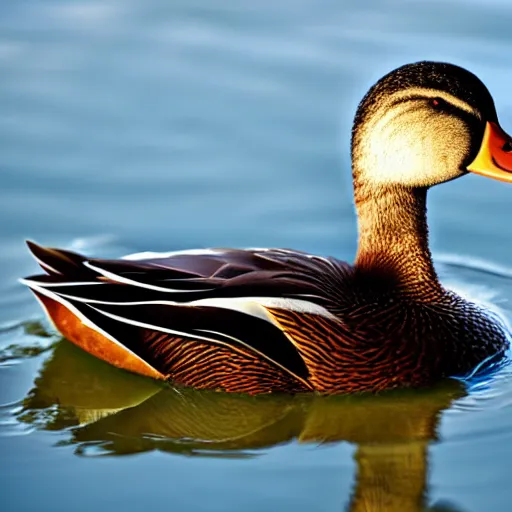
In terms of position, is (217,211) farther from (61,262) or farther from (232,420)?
(232,420)

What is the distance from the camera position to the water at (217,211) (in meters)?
6.16

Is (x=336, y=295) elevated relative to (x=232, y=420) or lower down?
elevated

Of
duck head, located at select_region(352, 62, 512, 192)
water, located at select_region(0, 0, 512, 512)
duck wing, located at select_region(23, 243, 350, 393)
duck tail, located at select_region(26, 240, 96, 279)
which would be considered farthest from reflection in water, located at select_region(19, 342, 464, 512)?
duck head, located at select_region(352, 62, 512, 192)

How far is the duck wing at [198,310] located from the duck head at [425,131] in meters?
0.67

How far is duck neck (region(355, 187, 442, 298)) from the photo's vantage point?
23.3ft

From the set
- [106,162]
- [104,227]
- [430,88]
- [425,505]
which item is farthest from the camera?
[106,162]

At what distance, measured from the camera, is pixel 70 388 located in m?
7.08

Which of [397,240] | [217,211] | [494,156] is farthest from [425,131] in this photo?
[217,211]

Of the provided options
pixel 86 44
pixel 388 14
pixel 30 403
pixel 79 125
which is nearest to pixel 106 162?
pixel 79 125

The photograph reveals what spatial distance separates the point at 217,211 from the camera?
348 inches

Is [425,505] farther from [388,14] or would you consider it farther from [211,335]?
[388,14]

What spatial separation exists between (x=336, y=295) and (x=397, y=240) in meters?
0.51

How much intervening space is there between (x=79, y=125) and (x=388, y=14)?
11.1 ft

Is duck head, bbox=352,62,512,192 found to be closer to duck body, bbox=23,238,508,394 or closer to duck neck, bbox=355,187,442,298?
duck neck, bbox=355,187,442,298
